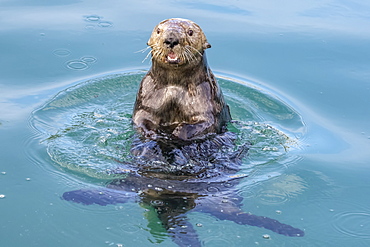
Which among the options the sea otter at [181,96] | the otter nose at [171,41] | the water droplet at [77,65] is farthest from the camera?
the water droplet at [77,65]

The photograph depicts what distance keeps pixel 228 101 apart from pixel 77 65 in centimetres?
228

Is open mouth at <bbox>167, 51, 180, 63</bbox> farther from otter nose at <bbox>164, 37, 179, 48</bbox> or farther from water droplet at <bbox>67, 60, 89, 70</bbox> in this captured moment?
water droplet at <bbox>67, 60, 89, 70</bbox>

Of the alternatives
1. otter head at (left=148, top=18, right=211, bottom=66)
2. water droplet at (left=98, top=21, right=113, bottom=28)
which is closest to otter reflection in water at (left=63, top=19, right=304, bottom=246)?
otter head at (left=148, top=18, right=211, bottom=66)

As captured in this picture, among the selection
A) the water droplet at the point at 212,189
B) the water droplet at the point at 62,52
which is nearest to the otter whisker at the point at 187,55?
the water droplet at the point at 212,189

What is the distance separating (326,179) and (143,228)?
220 centimetres

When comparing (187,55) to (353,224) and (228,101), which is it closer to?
(228,101)

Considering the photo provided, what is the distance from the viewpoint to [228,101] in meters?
7.88

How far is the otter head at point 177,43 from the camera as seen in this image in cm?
586

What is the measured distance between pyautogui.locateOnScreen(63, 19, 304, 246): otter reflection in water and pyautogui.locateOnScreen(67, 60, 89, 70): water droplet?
93.2 inches

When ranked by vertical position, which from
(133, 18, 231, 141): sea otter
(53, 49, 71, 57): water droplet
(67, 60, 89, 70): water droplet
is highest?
(133, 18, 231, 141): sea otter

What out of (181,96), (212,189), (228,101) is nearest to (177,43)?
(181,96)

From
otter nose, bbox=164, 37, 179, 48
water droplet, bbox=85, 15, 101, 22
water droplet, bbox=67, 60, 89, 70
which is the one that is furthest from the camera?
water droplet, bbox=85, 15, 101, 22

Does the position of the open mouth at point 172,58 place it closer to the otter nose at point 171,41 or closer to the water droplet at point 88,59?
the otter nose at point 171,41

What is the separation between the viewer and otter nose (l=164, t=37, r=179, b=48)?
5801mm
